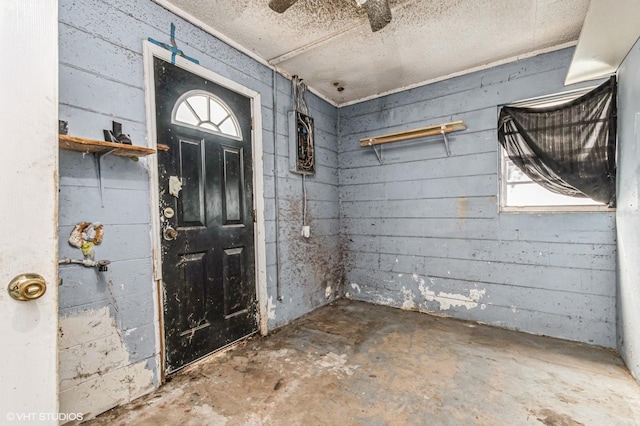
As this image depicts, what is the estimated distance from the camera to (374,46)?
250cm

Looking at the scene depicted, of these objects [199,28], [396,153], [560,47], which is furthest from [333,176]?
[560,47]

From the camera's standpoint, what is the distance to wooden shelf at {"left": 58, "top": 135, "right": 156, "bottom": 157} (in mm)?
1372

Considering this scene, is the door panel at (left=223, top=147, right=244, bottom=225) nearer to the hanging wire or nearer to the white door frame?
the white door frame

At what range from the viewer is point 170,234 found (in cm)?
194

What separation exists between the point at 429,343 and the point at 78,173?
9.18 feet

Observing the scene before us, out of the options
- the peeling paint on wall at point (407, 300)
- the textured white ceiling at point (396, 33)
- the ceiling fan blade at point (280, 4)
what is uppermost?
the textured white ceiling at point (396, 33)

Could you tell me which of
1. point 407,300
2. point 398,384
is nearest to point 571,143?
point 407,300

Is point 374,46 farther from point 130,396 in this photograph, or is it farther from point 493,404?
point 130,396

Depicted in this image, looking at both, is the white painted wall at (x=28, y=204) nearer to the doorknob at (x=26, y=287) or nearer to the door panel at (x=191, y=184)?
the doorknob at (x=26, y=287)

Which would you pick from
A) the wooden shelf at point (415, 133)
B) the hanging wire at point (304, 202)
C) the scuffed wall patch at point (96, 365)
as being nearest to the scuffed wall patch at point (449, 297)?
the hanging wire at point (304, 202)

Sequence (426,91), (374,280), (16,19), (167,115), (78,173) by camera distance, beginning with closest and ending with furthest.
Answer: (16,19), (78,173), (167,115), (426,91), (374,280)

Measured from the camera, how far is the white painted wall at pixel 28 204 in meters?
0.61

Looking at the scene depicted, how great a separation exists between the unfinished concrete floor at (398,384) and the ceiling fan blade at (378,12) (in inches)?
90.2

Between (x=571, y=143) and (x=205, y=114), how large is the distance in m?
3.05
